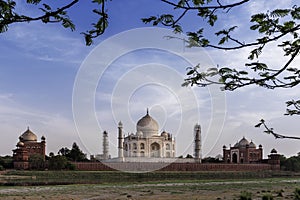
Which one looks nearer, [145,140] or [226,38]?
[226,38]

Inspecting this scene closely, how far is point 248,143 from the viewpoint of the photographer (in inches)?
1812

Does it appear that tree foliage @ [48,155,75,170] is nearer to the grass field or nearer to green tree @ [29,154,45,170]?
green tree @ [29,154,45,170]

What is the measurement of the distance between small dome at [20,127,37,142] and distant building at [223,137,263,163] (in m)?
21.0

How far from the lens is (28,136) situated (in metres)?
37.3

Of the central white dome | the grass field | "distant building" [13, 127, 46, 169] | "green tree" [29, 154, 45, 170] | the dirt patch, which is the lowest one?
the grass field

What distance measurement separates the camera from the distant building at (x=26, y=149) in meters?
31.9

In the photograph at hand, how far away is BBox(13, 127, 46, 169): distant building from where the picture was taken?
3191 cm

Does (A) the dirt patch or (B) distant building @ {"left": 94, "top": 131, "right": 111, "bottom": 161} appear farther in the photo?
(B) distant building @ {"left": 94, "top": 131, "right": 111, "bottom": 161}

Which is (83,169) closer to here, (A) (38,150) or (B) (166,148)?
(A) (38,150)

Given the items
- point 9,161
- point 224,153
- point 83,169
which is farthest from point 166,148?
point 9,161

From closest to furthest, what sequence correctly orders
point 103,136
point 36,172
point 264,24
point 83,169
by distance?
point 264,24, point 36,172, point 83,169, point 103,136

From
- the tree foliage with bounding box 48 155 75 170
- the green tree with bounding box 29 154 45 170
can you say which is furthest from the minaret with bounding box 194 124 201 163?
the green tree with bounding box 29 154 45 170

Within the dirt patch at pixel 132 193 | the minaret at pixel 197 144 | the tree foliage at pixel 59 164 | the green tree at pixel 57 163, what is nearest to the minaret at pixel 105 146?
the tree foliage at pixel 59 164

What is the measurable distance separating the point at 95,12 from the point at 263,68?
0.90m
